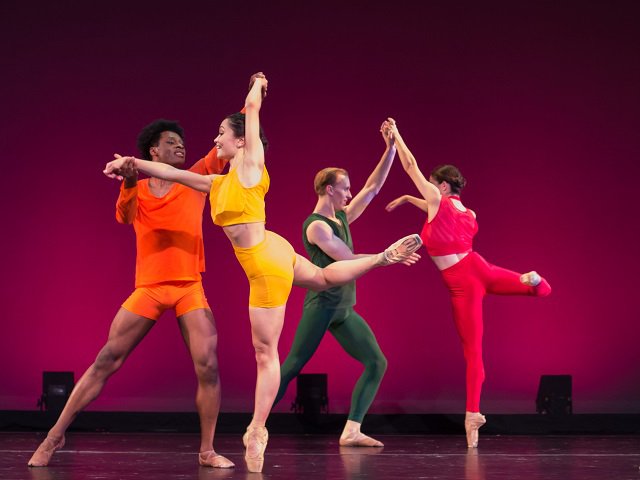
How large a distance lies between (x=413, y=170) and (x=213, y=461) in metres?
1.99

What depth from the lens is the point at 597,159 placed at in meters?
7.38

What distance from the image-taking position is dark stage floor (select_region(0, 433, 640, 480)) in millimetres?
3994

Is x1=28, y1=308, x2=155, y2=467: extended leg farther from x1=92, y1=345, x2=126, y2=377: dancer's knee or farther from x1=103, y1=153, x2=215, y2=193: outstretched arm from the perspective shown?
x1=103, y1=153, x2=215, y2=193: outstretched arm

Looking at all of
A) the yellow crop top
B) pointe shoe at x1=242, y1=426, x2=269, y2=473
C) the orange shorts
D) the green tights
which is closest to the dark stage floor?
pointe shoe at x1=242, y1=426, x2=269, y2=473

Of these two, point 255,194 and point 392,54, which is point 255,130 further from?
point 392,54

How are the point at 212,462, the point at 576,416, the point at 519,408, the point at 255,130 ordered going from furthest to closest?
the point at 519,408
the point at 576,416
the point at 212,462
the point at 255,130

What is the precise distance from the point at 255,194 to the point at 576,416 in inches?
138

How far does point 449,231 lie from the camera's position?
5.50m

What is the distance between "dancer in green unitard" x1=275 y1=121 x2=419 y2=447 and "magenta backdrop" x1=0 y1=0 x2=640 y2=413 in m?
1.80

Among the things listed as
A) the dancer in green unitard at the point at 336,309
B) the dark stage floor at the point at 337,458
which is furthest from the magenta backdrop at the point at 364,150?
the dancer in green unitard at the point at 336,309

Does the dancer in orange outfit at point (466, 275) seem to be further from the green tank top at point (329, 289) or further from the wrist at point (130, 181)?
the wrist at point (130, 181)

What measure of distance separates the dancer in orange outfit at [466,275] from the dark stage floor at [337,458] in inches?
16.3

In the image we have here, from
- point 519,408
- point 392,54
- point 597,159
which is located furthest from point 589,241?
point 392,54

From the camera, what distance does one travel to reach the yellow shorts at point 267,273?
398 cm
